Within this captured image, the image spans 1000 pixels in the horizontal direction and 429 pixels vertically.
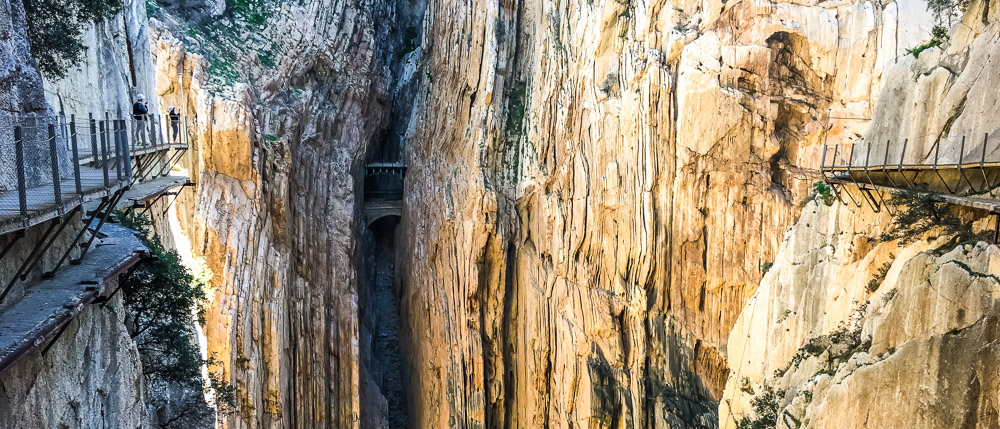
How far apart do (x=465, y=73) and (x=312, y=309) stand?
36.8ft

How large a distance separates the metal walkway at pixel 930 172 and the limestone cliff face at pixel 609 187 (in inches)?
338

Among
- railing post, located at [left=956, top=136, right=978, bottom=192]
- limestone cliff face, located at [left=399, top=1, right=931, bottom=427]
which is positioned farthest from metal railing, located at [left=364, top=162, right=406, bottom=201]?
railing post, located at [left=956, top=136, right=978, bottom=192]

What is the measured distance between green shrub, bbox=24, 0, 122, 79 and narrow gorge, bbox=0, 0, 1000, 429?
0.04 m

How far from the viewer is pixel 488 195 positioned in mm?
25078

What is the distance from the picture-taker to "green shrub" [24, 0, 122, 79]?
7.63 m

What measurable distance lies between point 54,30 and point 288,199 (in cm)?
1633

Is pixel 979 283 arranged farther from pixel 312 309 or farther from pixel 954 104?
pixel 312 309

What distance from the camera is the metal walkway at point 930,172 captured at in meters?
7.75

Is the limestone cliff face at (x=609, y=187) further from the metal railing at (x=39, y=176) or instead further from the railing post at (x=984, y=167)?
the metal railing at (x=39, y=176)

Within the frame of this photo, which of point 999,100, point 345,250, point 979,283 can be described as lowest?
point 345,250

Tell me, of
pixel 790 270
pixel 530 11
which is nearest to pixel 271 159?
pixel 530 11

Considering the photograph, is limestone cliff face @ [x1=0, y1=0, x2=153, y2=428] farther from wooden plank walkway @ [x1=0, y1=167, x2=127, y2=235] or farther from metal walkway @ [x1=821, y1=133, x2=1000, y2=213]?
metal walkway @ [x1=821, y1=133, x2=1000, y2=213]

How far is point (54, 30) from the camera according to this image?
7867mm

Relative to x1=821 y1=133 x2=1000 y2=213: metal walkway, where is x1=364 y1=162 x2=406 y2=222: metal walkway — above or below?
below
